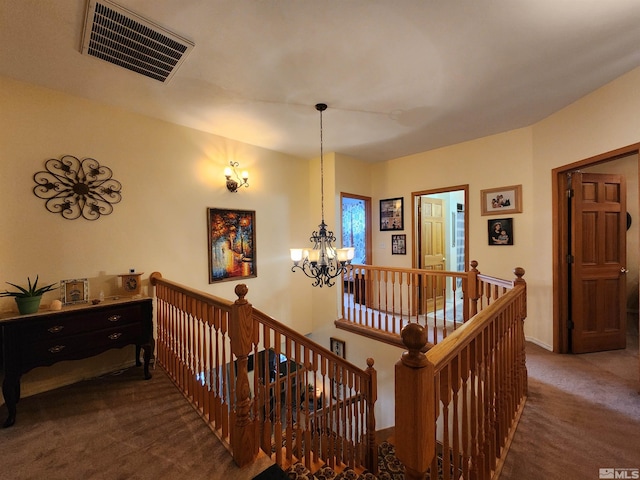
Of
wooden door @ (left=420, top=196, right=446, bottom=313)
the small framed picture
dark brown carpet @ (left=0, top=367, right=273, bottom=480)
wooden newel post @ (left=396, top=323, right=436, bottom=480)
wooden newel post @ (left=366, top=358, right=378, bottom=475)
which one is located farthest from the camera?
wooden door @ (left=420, top=196, right=446, bottom=313)

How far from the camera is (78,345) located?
Answer: 2.21m

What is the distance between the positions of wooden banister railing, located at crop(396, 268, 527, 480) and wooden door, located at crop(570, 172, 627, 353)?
1.49 m

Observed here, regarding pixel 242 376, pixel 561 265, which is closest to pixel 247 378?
pixel 242 376

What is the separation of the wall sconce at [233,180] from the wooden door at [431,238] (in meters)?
2.91

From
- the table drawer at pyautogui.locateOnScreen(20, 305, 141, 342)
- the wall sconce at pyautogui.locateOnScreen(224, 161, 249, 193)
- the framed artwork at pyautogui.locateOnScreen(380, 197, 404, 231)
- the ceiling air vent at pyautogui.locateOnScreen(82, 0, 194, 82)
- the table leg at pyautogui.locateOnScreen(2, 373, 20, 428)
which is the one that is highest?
the ceiling air vent at pyautogui.locateOnScreen(82, 0, 194, 82)

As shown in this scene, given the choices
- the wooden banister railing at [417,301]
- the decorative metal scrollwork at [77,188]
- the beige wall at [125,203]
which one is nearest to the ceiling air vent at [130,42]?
the beige wall at [125,203]

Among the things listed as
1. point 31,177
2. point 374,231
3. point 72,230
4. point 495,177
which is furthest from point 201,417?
point 495,177

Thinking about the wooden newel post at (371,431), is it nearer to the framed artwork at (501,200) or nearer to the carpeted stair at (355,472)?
the carpeted stair at (355,472)

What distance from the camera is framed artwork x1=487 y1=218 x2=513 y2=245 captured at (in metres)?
3.57

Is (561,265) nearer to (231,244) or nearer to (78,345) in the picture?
(231,244)

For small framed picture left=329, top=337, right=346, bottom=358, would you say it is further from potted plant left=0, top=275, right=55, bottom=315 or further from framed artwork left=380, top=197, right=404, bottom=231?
potted plant left=0, top=275, right=55, bottom=315

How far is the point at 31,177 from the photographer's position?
2.36 meters

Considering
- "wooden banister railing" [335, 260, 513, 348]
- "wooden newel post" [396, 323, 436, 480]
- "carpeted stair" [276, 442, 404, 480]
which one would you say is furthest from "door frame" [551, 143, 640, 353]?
"wooden newel post" [396, 323, 436, 480]

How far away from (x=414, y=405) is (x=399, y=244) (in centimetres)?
407
